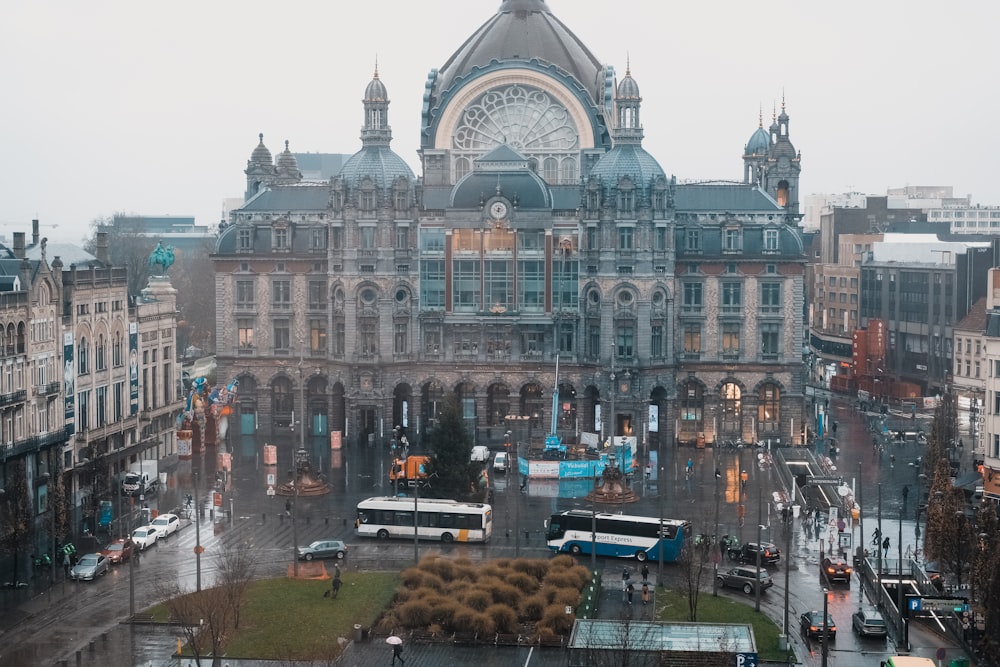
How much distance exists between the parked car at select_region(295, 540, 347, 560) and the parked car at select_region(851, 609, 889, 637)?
28.3 meters

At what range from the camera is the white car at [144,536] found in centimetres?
9112

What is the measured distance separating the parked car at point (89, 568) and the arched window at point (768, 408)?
6479 centimetres

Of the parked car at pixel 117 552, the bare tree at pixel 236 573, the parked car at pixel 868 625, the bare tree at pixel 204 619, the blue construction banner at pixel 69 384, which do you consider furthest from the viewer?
the blue construction banner at pixel 69 384

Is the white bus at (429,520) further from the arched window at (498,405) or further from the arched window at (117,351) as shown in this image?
the arched window at (498,405)

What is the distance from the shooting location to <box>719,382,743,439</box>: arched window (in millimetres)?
134625

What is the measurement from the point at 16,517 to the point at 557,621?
3100 centimetres

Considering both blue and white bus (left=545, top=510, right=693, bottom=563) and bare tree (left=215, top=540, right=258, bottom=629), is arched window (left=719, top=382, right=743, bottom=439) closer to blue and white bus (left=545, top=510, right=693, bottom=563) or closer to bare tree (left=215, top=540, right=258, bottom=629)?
blue and white bus (left=545, top=510, right=693, bottom=563)

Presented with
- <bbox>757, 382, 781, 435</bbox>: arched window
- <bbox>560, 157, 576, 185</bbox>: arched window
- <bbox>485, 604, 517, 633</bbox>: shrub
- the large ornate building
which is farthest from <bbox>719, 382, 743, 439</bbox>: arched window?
<bbox>485, 604, 517, 633</bbox>: shrub

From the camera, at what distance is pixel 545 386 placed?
13375cm

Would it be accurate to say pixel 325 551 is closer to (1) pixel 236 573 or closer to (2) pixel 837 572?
(1) pixel 236 573

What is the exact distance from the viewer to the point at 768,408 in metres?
135

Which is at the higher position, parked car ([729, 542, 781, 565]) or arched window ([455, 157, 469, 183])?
arched window ([455, 157, 469, 183])

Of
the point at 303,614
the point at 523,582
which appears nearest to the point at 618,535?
the point at 523,582

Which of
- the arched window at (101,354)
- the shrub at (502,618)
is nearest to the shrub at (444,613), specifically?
the shrub at (502,618)
